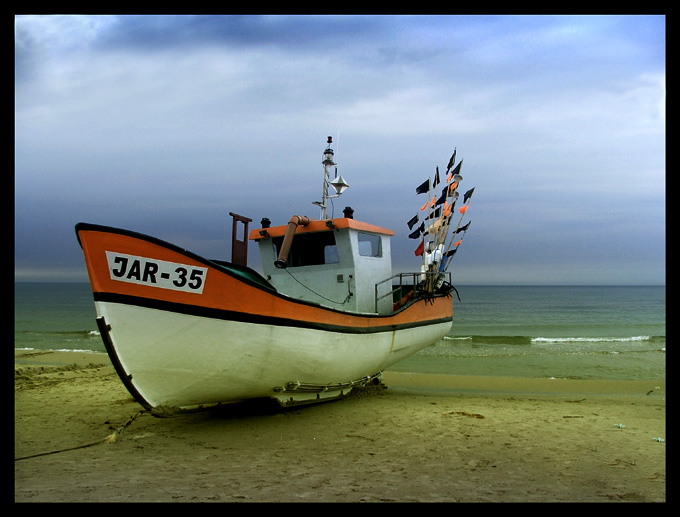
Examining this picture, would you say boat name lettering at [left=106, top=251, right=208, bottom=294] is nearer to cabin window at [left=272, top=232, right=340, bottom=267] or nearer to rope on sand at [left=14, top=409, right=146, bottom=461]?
rope on sand at [left=14, top=409, right=146, bottom=461]

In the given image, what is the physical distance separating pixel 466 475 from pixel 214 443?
10.2 ft

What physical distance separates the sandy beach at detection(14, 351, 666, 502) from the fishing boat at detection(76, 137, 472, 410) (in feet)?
2.26

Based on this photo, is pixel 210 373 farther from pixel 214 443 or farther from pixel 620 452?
pixel 620 452

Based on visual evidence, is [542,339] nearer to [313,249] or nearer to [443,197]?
[443,197]

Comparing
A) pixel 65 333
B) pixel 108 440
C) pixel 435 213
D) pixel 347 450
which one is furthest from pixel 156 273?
pixel 65 333

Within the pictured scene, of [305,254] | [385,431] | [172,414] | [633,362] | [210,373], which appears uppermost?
[305,254]

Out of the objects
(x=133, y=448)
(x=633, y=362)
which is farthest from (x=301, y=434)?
(x=633, y=362)

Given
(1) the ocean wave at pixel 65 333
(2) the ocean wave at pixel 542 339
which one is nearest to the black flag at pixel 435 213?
(2) the ocean wave at pixel 542 339

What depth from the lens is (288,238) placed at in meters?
7.70

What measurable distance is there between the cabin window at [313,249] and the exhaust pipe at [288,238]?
17.0 inches

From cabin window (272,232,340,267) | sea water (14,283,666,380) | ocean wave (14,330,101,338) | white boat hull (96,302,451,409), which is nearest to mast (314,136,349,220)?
cabin window (272,232,340,267)

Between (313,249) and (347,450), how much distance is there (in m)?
4.01

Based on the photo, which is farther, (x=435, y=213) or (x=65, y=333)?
(x=65, y=333)

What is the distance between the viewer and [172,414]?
6141 millimetres
